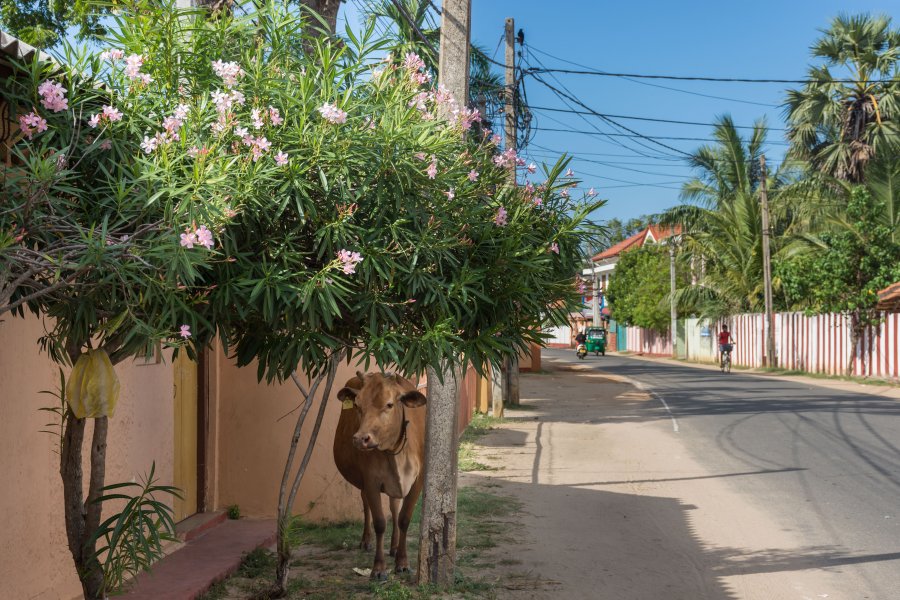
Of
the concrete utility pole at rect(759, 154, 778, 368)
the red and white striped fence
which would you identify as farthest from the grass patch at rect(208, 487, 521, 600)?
the concrete utility pole at rect(759, 154, 778, 368)

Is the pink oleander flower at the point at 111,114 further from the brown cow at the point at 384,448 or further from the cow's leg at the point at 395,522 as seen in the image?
the cow's leg at the point at 395,522

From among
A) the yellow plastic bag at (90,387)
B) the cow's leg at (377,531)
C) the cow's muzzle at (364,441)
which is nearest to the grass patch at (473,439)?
the cow's leg at (377,531)

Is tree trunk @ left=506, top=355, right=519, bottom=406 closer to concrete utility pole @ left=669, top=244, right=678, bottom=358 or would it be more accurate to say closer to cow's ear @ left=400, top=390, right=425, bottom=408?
cow's ear @ left=400, top=390, right=425, bottom=408

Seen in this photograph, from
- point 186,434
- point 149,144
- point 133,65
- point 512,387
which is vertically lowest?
point 512,387

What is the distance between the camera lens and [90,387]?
173 inches

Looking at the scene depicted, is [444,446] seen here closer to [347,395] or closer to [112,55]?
[347,395]

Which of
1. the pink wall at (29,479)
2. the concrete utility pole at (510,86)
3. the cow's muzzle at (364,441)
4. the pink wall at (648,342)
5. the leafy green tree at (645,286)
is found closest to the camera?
the pink wall at (29,479)

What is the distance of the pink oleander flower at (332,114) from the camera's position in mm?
4348

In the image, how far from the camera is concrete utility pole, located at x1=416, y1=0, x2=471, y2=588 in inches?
281

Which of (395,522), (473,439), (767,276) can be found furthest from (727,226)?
(395,522)

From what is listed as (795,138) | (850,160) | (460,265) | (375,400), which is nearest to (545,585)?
(375,400)

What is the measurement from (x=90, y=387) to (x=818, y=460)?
37.3ft

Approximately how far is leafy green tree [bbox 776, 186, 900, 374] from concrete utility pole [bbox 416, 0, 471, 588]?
24852 millimetres

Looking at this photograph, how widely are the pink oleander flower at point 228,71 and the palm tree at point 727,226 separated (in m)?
38.5
